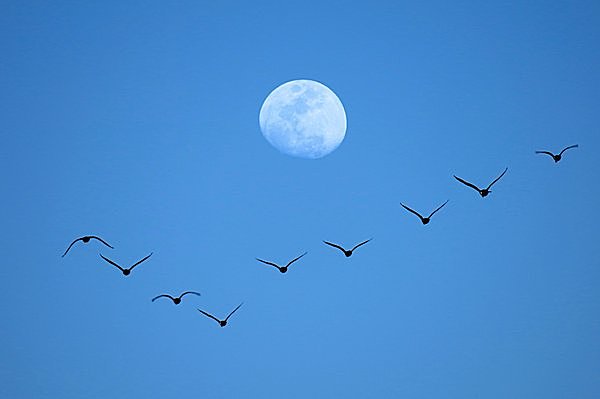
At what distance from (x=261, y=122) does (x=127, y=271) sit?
42.5m

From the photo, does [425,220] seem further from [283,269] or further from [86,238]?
[86,238]

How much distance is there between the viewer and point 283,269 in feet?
177

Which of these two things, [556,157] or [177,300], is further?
[177,300]

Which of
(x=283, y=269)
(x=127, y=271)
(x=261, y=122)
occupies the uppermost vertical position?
(x=261, y=122)

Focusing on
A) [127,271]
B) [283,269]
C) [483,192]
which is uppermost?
[483,192]

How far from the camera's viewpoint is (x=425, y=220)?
164 ft

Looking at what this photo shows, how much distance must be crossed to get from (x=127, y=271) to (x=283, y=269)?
35.7ft

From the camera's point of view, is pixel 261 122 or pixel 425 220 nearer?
pixel 425 220

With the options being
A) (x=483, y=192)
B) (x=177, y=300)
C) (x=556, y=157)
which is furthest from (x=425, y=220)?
(x=177, y=300)

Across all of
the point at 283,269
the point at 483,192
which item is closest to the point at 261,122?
the point at 283,269

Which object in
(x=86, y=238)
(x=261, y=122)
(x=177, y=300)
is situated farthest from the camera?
(x=261, y=122)

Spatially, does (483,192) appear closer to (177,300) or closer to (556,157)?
(556,157)

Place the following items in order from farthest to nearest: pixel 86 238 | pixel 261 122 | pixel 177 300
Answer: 1. pixel 261 122
2. pixel 177 300
3. pixel 86 238

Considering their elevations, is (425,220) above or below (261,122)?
below
